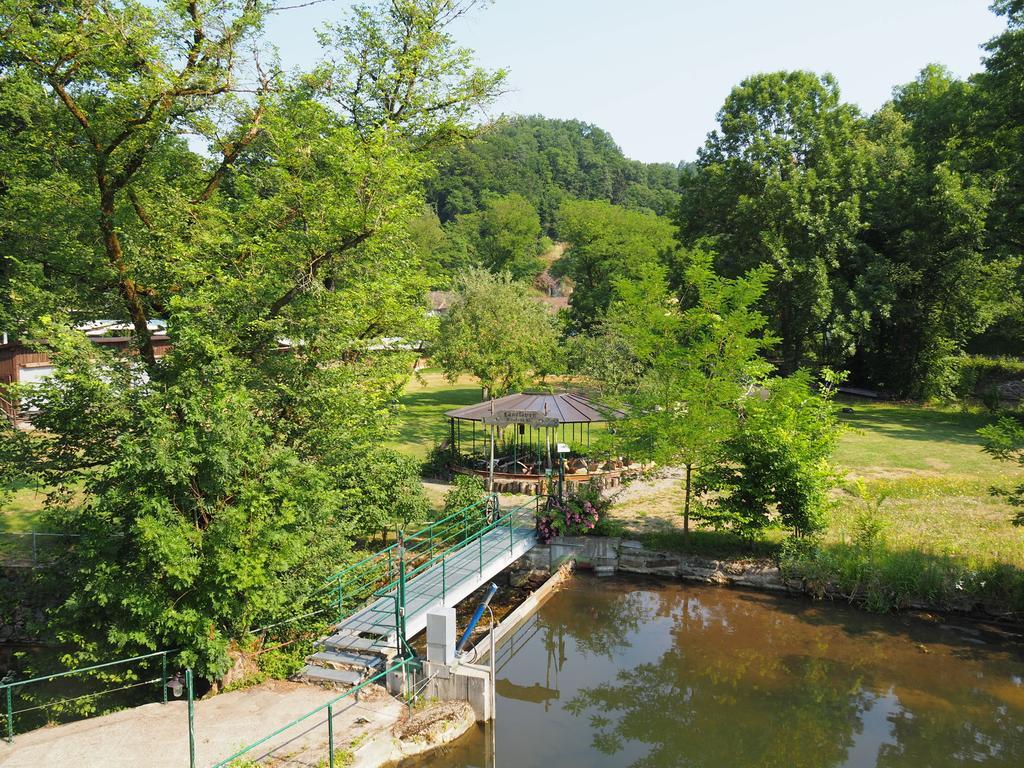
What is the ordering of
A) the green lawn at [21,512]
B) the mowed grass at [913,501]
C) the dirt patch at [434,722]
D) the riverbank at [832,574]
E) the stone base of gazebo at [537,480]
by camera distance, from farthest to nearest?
1. the stone base of gazebo at [537,480]
2. the green lawn at [21,512]
3. the mowed grass at [913,501]
4. the riverbank at [832,574]
5. the dirt patch at [434,722]

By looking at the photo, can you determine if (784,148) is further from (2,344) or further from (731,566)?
(2,344)

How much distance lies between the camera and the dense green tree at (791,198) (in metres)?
35.2

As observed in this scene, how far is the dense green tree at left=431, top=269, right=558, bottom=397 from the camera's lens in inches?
1096

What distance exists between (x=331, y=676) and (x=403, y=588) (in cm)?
166

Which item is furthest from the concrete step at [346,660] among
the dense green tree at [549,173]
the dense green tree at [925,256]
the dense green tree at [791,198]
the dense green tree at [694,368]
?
the dense green tree at [549,173]

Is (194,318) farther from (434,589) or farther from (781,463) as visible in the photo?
(781,463)

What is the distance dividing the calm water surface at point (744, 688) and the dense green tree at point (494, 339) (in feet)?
44.7

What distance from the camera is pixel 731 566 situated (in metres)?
15.9

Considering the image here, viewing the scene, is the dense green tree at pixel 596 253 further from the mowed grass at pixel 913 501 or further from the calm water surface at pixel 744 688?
the calm water surface at pixel 744 688

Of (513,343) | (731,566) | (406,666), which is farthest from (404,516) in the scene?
(513,343)

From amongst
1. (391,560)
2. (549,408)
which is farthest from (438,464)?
(391,560)

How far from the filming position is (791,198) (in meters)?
35.0

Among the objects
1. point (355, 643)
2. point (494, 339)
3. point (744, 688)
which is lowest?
point (744, 688)

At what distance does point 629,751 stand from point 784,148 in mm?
33689
